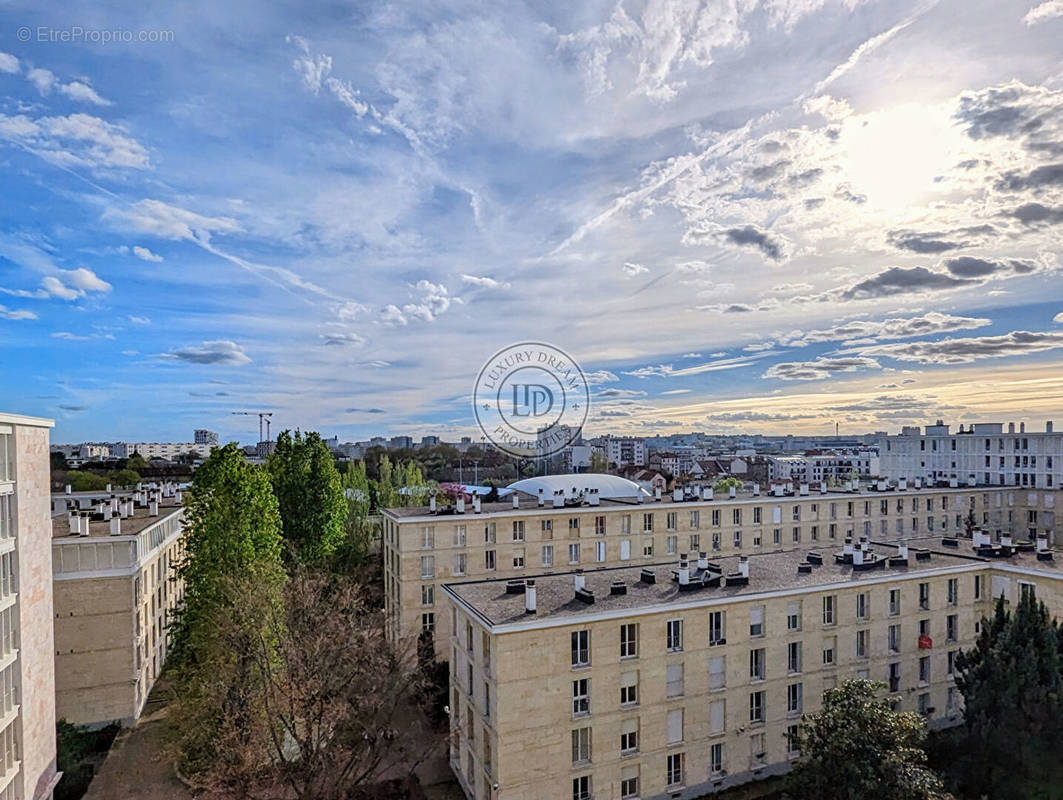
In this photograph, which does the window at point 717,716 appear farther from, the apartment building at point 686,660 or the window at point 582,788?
the window at point 582,788

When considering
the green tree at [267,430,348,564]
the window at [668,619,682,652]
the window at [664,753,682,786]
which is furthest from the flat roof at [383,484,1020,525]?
the window at [664,753,682,786]

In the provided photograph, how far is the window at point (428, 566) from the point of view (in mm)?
40062

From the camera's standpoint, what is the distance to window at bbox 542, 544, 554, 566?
42375mm

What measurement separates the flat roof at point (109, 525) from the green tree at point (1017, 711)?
39283 millimetres

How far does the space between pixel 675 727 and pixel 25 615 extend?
928 inches

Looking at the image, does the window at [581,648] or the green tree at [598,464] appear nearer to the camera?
the window at [581,648]

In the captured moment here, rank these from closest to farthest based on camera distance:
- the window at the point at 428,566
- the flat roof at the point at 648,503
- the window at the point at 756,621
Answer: the window at the point at 756,621
the window at the point at 428,566
the flat roof at the point at 648,503

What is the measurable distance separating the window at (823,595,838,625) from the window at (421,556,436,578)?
2233 centimetres

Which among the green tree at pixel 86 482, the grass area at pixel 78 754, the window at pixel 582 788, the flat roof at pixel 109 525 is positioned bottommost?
the grass area at pixel 78 754

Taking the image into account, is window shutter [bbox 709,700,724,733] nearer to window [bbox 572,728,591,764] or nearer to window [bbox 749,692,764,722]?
window [bbox 749,692,764,722]

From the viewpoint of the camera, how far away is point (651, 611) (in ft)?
80.6

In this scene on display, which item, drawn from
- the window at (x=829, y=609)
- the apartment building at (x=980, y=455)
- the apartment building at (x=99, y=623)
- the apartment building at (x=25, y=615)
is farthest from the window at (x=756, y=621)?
the apartment building at (x=980, y=455)

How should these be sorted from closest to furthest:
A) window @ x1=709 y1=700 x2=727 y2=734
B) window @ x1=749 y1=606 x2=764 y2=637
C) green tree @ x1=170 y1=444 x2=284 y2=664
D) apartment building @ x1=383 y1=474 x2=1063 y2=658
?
window @ x1=709 y1=700 x2=727 y2=734 < window @ x1=749 y1=606 x2=764 y2=637 < green tree @ x1=170 y1=444 x2=284 y2=664 < apartment building @ x1=383 y1=474 x2=1063 y2=658

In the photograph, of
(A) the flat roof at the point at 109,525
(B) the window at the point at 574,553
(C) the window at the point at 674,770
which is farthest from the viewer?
(B) the window at the point at 574,553
